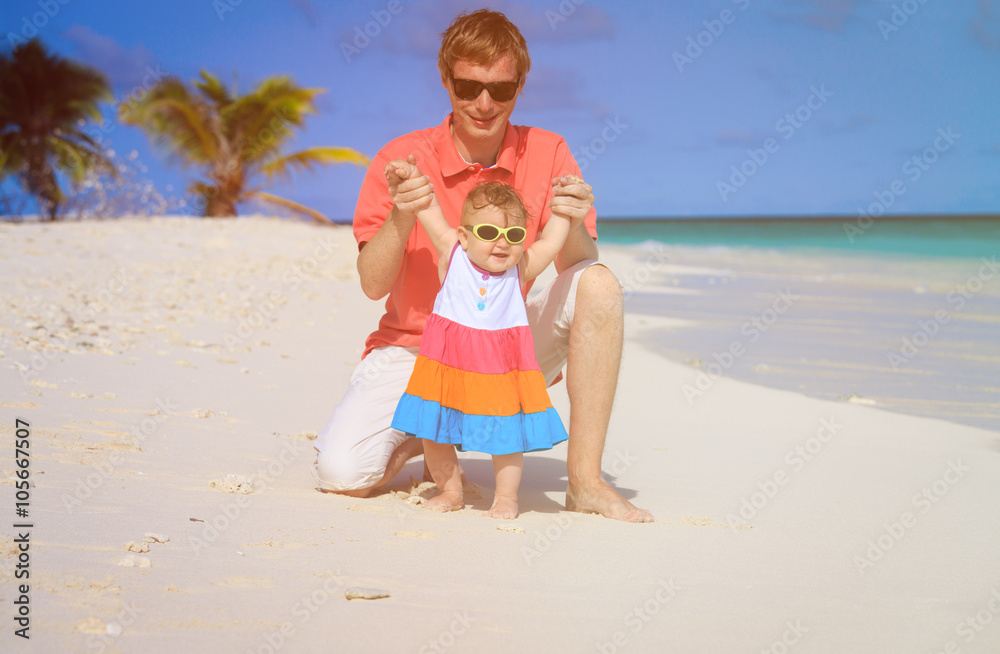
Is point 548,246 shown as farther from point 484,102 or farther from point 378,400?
point 378,400

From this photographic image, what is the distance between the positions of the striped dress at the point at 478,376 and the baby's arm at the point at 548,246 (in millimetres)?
75

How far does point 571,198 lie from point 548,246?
18 cm

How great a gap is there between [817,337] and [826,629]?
5650 mm

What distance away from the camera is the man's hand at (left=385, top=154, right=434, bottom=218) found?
8.47ft

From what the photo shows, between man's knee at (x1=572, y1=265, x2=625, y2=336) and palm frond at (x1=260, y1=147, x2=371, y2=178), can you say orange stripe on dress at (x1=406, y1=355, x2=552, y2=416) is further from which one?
palm frond at (x1=260, y1=147, x2=371, y2=178)

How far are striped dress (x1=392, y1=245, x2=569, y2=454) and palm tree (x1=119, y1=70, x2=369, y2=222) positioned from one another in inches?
714

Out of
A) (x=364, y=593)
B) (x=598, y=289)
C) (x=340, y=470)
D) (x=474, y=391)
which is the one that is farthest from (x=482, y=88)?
(x=364, y=593)

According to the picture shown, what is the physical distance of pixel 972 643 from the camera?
184cm

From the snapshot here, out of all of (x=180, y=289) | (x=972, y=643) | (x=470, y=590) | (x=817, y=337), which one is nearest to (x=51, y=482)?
(x=470, y=590)

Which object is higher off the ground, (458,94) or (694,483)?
(458,94)

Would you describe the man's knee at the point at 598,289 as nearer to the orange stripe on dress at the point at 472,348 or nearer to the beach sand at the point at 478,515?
the orange stripe on dress at the point at 472,348

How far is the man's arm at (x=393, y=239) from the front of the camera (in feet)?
8.60

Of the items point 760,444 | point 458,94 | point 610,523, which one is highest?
point 458,94

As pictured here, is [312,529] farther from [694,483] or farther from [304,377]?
[304,377]
